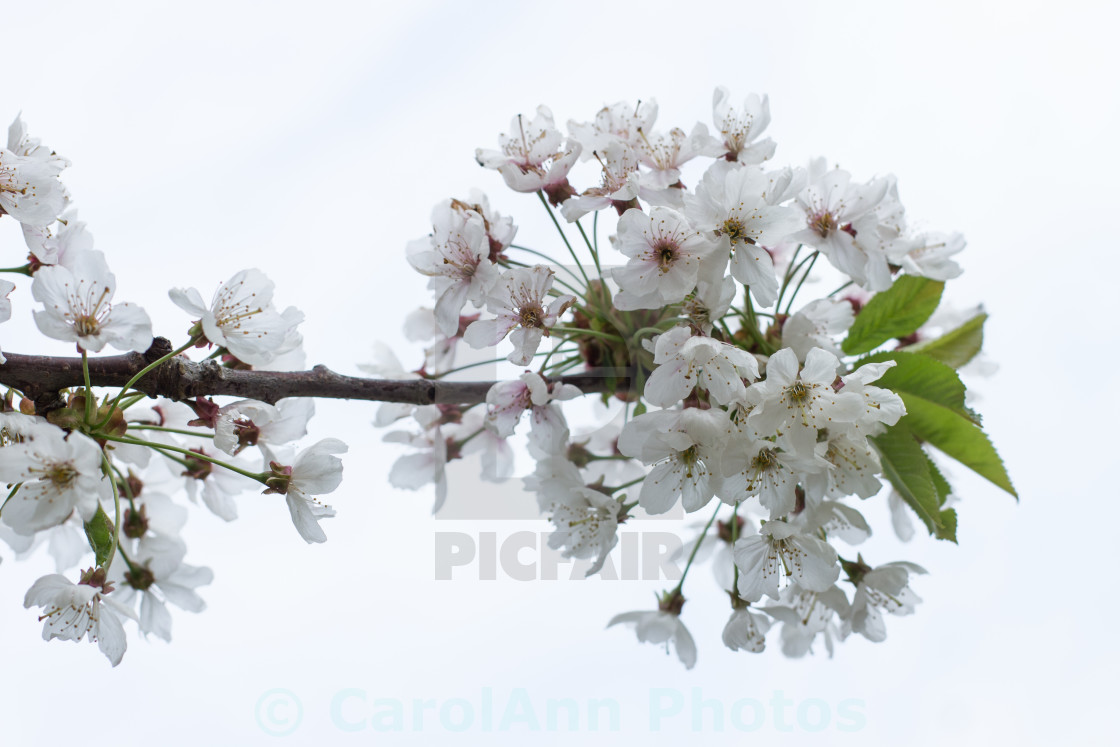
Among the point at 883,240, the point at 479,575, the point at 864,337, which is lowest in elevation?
the point at 479,575

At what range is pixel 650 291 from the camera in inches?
47.1

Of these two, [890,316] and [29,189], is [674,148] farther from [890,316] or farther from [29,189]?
[29,189]

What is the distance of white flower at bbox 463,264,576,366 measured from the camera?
1230 mm

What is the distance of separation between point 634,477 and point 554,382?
420 mm

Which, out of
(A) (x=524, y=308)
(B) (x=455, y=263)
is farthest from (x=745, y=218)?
(B) (x=455, y=263)

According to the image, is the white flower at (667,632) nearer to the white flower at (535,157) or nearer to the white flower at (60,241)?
the white flower at (535,157)

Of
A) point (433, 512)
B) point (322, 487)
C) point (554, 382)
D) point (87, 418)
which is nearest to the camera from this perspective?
point (87, 418)

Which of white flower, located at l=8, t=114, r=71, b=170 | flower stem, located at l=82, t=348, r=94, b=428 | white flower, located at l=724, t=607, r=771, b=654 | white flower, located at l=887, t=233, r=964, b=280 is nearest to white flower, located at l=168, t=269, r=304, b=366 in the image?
flower stem, located at l=82, t=348, r=94, b=428

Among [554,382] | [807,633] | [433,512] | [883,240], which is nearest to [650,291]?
[554,382]

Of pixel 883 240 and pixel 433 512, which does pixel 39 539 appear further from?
pixel 883 240

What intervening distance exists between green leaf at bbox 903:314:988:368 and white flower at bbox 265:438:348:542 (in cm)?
116

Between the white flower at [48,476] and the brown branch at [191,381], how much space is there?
94 millimetres

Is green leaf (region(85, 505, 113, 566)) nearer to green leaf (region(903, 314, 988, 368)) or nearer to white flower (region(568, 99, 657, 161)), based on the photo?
white flower (region(568, 99, 657, 161))

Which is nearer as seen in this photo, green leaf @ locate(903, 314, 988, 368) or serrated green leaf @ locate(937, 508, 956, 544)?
serrated green leaf @ locate(937, 508, 956, 544)
